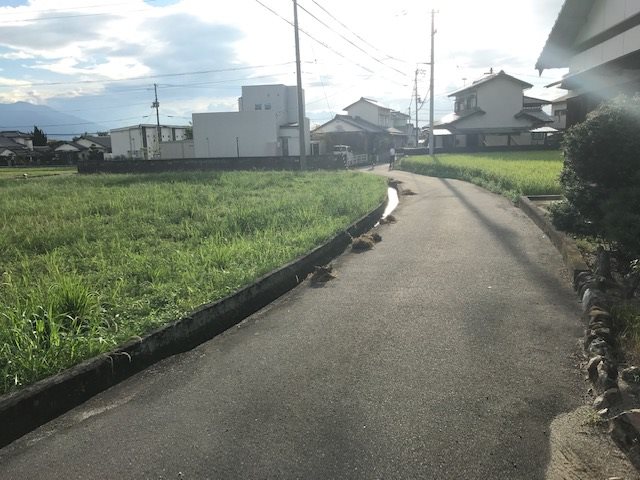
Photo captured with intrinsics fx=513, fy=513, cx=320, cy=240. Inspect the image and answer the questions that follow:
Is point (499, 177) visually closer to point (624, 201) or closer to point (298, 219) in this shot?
point (298, 219)

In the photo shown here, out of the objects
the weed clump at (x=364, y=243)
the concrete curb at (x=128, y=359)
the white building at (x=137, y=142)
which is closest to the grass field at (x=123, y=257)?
the concrete curb at (x=128, y=359)

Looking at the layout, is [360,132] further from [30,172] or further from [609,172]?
[609,172]

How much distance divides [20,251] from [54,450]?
5.47 m

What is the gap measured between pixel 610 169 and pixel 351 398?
4524 millimetres

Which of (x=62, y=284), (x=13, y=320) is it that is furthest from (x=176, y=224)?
A: (x=13, y=320)

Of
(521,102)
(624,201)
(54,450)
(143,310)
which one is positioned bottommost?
(54,450)

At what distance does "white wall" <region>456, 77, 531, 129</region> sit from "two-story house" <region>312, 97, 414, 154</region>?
11007mm

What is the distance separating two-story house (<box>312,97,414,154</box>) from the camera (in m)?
56.2

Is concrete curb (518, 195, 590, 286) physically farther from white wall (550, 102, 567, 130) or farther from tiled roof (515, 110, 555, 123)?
white wall (550, 102, 567, 130)

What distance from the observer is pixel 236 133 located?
42.1 meters

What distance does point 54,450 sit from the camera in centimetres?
320

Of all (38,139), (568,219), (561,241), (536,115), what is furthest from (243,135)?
(38,139)

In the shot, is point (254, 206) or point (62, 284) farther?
point (254, 206)

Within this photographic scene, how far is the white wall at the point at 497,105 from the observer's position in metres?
50.2
